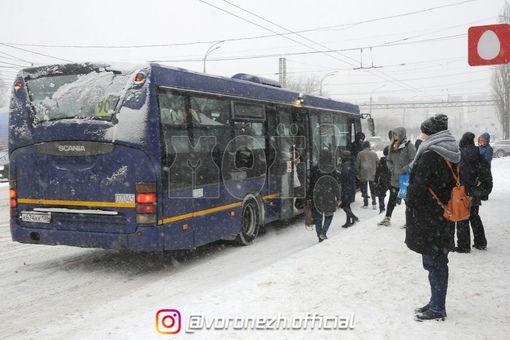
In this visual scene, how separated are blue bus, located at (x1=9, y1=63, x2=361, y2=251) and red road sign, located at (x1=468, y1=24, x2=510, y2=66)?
160 inches

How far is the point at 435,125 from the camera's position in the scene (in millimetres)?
4859

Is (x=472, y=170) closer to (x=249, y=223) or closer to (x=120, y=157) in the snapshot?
(x=249, y=223)

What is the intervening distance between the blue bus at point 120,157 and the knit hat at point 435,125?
143 inches

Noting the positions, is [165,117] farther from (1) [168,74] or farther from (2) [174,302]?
(2) [174,302]

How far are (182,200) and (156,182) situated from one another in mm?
666

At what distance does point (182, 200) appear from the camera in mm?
7426

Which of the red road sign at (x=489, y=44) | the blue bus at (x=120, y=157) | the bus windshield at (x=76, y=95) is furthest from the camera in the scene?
the bus windshield at (x=76, y=95)

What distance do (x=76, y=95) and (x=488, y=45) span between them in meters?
5.39

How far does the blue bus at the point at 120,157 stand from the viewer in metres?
6.91

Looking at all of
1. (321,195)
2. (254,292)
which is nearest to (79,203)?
(254,292)

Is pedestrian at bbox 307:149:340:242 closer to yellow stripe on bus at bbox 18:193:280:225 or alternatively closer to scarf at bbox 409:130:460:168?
yellow stripe on bus at bbox 18:193:280:225

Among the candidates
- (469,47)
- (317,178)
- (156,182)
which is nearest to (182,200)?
(156,182)

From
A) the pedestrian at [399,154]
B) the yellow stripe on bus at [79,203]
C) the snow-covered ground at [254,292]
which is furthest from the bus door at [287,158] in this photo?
the yellow stripe on bus at [79,203]

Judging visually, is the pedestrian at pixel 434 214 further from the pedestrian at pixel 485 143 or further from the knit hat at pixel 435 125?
the pedestrian at pixel 485 143
